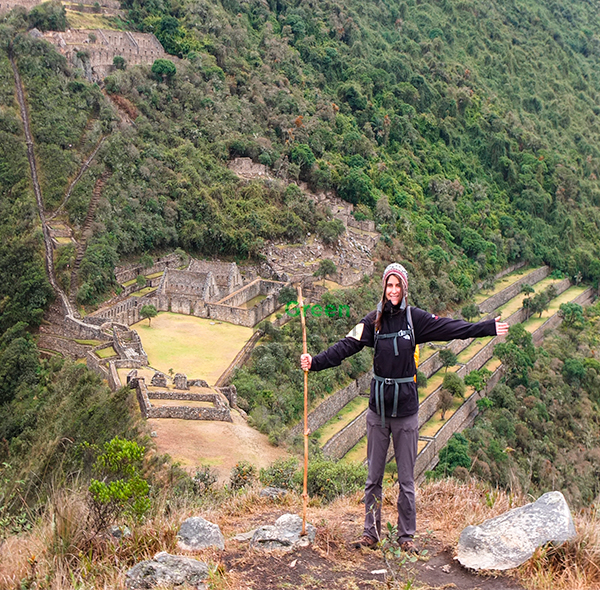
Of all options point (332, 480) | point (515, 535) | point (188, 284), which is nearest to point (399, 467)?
point (515, 535)

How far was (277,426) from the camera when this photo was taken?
23047 mm

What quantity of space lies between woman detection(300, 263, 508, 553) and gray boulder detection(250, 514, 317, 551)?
1.82 ft

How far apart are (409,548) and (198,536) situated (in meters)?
2.20

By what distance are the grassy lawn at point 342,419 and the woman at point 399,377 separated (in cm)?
1949

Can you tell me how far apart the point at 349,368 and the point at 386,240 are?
1493 cm

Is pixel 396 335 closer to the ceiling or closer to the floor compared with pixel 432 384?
closer to the ceiling

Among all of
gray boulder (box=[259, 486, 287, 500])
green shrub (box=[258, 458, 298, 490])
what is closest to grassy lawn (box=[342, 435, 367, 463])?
green shrub (box=[258, 458, 298, 490])

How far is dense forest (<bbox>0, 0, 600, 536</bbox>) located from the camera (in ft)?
100

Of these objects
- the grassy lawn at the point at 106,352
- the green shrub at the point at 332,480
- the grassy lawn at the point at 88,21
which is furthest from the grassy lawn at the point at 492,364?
the grassy lawn at the point at 88,21

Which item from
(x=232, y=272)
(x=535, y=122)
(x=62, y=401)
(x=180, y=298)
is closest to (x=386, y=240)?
(x=232, y=272)

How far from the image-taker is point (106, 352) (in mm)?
26516

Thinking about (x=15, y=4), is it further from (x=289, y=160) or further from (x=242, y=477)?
(x=242, y=477)

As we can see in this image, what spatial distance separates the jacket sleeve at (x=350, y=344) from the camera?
749 centimetres

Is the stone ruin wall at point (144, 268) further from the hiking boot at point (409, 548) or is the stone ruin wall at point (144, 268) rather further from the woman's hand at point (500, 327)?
the woman's hand at point (500, 327)
